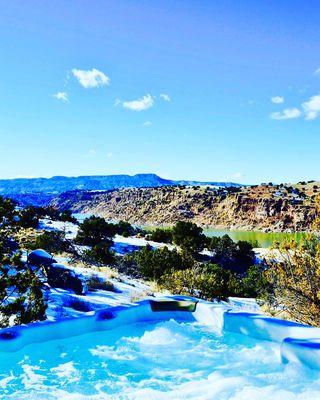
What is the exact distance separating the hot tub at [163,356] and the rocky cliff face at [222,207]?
4986 cm

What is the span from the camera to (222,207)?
7269cm

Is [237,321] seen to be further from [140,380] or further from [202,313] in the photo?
[140,380]

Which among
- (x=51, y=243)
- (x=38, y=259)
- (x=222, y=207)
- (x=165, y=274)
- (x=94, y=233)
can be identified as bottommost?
(x=165, y=274)

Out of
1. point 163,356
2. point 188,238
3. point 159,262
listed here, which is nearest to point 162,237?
point 188,238

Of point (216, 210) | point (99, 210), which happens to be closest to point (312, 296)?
point (216, 210)

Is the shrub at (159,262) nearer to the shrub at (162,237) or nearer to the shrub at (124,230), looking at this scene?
the shrub at (162,237)

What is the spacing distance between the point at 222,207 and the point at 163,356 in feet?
219

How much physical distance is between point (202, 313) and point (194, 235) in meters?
22.7

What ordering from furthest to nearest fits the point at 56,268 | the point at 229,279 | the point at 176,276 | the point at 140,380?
the point at 229,279
the point at 176,276
the point at 56,268
the point at 140,380

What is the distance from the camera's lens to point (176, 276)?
12.6m

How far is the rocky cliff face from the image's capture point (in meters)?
64.1

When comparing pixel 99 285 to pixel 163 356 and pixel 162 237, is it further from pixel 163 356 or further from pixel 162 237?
pixel 162 237

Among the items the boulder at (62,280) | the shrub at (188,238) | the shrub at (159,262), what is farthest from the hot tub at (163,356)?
the shrub at (188,238)

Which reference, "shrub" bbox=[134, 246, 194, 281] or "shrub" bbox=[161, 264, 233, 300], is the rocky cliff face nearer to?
"shrub" bbox=[134, 246, 194, 281]
